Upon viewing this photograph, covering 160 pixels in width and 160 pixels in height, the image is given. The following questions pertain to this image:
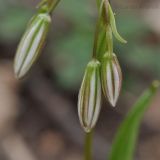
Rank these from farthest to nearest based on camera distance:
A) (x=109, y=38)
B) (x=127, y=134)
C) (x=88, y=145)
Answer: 1. (x=127, y=134)
2. (x=88, y=145)
3. (x=109, y=38)

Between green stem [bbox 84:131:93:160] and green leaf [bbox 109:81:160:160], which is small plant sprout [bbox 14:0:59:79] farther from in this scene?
green leaf [bbox 109:81:160:160]

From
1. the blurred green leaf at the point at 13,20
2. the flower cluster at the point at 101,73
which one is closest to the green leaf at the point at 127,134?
the flower cluster at the point at 101,73

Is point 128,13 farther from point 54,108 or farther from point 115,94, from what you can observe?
point 115,94

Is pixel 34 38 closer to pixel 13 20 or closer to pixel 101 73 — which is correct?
pixel 101 73

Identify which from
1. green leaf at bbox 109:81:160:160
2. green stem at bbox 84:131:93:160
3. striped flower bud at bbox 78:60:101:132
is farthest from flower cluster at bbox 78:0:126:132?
green leaf at bbox 109:81:160:160

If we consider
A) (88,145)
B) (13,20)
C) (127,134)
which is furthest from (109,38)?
(13,20)
